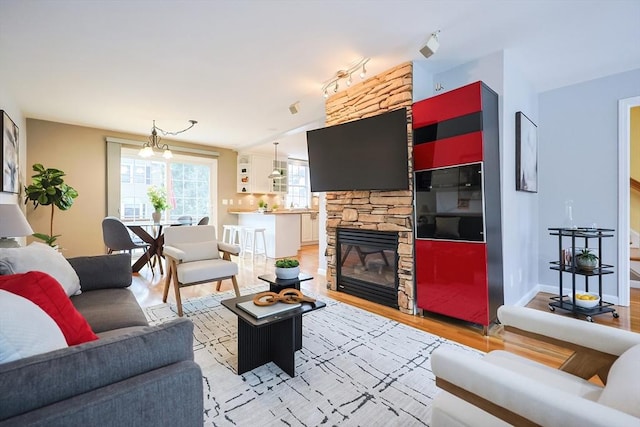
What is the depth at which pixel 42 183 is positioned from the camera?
12.5 feet

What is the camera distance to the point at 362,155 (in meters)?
3.18

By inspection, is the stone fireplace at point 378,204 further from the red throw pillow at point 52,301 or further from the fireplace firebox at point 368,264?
the red throw pillow at point 52,301

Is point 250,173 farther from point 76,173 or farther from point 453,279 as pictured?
point 453,279

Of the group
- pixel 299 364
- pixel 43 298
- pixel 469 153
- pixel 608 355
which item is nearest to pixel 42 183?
pixel 43 298

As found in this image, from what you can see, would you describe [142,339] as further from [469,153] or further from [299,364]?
[469,153]

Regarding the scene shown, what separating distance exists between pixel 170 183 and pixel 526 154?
6266mm

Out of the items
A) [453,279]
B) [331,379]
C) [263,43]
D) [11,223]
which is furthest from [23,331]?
[453,279]

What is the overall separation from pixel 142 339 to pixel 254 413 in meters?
1.01

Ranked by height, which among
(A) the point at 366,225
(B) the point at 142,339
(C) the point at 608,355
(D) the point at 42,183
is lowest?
(C) the point at 608,355

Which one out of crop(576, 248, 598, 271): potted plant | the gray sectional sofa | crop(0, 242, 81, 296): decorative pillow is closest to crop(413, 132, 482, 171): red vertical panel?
crop(576, 248, 598, 271): potted plant

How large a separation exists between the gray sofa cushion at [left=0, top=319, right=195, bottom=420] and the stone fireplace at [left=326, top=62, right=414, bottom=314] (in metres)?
2.44

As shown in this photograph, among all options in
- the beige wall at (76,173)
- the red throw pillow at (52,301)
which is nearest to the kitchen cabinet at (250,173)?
the beige wall at (76,173)

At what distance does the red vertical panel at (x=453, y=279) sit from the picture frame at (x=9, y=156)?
437 cm

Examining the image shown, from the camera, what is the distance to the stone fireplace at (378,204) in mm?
2957
